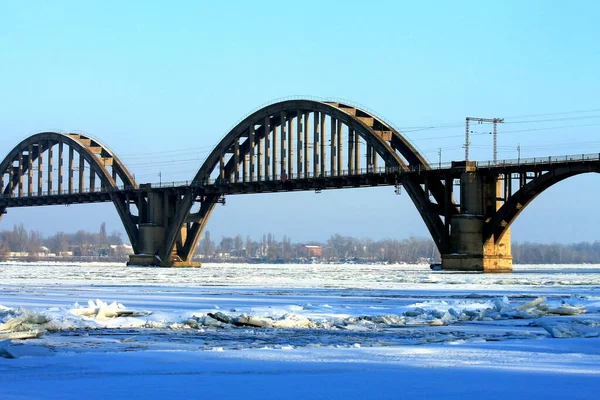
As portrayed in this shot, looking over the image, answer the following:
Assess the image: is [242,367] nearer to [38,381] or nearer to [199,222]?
[38,381]

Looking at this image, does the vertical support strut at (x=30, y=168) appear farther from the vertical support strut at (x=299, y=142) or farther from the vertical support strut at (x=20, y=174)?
the vertical support strut at (x=299, y=142)

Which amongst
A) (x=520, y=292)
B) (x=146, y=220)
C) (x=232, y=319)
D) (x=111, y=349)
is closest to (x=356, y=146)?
(x=146, y=220)

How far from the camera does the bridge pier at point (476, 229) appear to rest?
76.2 meters

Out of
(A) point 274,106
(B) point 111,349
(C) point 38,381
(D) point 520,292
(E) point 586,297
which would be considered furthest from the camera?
(A) point 274,106

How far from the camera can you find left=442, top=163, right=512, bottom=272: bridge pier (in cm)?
7625

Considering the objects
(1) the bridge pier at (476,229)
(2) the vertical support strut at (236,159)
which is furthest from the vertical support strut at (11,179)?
(1) the bridge pier at (476,229)

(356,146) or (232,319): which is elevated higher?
(356,146)

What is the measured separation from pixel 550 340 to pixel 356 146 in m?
73.7

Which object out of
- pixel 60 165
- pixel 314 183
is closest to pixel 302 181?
pixel 314 183

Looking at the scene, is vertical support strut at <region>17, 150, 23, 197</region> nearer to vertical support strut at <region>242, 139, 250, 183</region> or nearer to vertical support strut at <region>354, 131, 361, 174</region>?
vertical support strut at <region>242, 139, 250, 183</region>

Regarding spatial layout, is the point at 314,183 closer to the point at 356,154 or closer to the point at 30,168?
the point at 356,154

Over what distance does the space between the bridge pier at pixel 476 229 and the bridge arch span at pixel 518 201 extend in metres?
0.71

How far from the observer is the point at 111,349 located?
16641 mm

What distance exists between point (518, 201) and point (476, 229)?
13.3 feet
